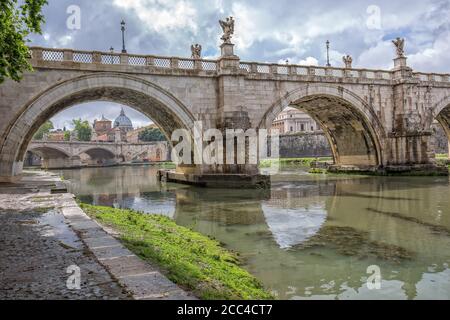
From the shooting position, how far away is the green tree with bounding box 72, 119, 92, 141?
95.4m

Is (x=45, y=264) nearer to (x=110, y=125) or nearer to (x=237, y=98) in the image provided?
(x=237, y=98)

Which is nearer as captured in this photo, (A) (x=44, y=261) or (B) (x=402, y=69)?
(A) (x=44, y=261)

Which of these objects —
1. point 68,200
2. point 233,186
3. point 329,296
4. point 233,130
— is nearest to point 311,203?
point 233,186

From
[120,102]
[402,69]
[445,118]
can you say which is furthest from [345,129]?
[120,102]

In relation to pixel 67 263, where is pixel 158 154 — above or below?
above

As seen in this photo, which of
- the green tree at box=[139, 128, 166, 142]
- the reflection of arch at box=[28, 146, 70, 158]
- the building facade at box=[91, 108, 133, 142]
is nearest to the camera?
the reflection of arch at box=[28, 146, 70, 158]

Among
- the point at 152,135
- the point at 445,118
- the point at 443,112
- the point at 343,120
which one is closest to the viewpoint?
the point at 343,120

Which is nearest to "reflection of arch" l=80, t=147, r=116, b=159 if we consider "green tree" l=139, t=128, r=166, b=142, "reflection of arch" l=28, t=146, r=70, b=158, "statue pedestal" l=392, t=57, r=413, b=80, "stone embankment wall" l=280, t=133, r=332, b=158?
"reflection of arch" l=28, t=146, r=70, b=158

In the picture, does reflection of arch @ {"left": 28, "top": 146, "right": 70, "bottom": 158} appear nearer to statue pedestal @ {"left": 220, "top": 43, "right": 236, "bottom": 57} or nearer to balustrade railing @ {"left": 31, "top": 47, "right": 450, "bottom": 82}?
balustrade railing @ {"left": 31, "top": 47, "right": 450, "bottom": 82}

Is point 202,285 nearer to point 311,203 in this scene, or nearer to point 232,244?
point 232,244

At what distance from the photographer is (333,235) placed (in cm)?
920

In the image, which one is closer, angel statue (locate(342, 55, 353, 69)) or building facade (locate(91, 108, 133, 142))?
angel statue (locate(342, 55, 353, 69))

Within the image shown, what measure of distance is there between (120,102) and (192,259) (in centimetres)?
2016

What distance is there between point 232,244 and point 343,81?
760 inches
